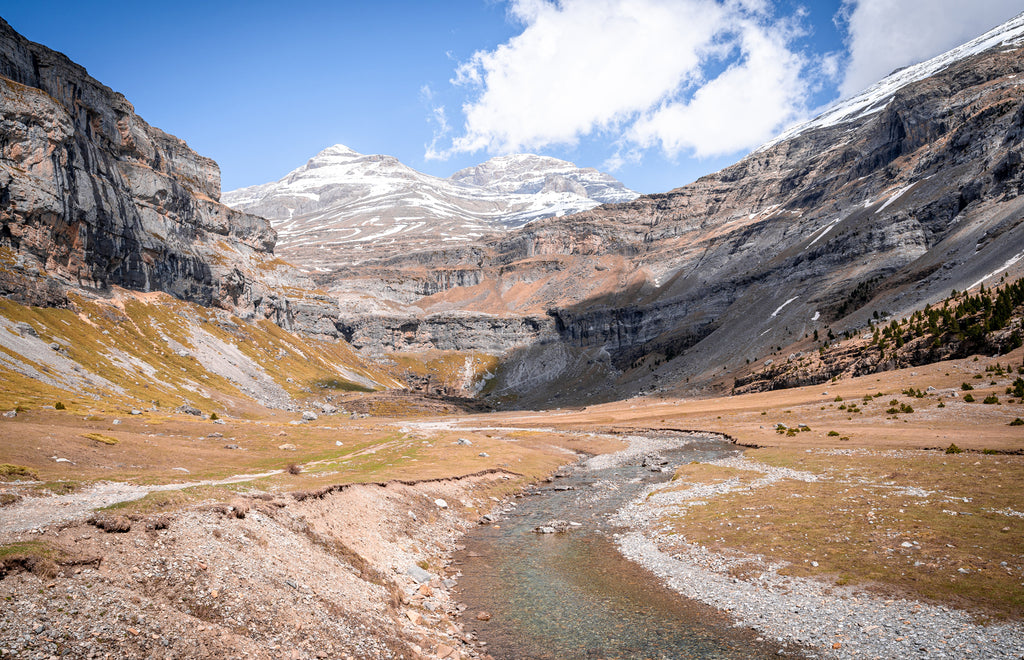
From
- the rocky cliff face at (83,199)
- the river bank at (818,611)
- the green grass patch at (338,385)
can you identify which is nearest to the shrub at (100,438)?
the river bank at (818,611)

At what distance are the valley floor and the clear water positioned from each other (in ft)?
3.44

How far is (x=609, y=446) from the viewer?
242 feet

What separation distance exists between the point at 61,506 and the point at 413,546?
51.0 feet

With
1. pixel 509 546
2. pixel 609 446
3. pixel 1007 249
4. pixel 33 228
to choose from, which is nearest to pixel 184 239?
pixel 33 228

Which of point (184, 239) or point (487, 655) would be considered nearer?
point (487, 655)

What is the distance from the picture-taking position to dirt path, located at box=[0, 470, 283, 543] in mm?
15037

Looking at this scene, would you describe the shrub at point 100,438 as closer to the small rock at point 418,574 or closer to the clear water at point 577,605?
the clear water at point 577,605

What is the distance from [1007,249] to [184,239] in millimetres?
238307

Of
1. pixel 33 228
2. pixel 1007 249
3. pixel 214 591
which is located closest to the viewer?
pixel 214 591

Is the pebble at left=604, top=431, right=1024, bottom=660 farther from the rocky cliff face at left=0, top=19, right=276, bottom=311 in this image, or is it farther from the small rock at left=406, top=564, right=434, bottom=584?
the rocky cliff face at left=0, top=19, right=276, bottom=311

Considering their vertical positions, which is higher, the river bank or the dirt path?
the dirt path

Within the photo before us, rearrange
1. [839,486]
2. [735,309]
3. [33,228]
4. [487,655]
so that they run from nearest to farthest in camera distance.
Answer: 1. [487,655]
2. [839,486]
3. [33,228]
4. [735,309]

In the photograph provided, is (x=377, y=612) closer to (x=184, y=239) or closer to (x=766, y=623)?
(x=766, y=623)

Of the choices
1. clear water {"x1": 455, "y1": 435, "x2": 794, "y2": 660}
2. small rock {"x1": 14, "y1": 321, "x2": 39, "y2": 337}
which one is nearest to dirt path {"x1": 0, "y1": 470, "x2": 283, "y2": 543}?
clear water {"x1": 455, "y1": 435, "x2": 794, "y2": 660}
